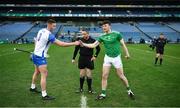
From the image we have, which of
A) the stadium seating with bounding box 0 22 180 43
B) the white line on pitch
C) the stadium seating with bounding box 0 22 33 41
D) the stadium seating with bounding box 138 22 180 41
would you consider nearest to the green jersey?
the white line on pitch

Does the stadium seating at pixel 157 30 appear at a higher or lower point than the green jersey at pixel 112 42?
lower

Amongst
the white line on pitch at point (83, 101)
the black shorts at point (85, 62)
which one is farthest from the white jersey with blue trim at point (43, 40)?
the white line on pitch at point (83, 101)

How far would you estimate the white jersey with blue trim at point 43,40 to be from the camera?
30.2 feet

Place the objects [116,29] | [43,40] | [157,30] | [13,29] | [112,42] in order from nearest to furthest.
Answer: [43,40]
[112,42]
[13,29]
[157,30]
[116,29]

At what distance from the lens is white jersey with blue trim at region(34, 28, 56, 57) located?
922cm

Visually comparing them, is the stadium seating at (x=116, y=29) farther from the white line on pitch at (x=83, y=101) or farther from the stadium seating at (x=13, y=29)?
the white line on pitch at (x=83, y=101)

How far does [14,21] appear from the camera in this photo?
3051 inches

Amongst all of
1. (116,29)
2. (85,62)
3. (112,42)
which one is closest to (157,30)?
(116,29)

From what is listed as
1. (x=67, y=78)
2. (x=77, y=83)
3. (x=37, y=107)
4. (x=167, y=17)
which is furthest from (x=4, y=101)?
(x=167, y=17)

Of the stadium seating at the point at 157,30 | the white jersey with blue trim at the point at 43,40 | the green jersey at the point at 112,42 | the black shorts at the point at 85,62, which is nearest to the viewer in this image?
the white jersey with blue trim at the point at 43,40

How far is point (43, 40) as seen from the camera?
9.24 m

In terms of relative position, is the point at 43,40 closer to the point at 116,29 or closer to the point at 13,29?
the point at 116,29

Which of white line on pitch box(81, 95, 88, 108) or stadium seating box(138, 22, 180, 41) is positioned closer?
white line on pitch box(81, 95, 88, 108)

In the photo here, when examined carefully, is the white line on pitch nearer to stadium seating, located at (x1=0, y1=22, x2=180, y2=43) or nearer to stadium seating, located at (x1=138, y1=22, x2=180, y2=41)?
stadium seating, located at (x1=0, y1=22, x2=180, y2=43)
